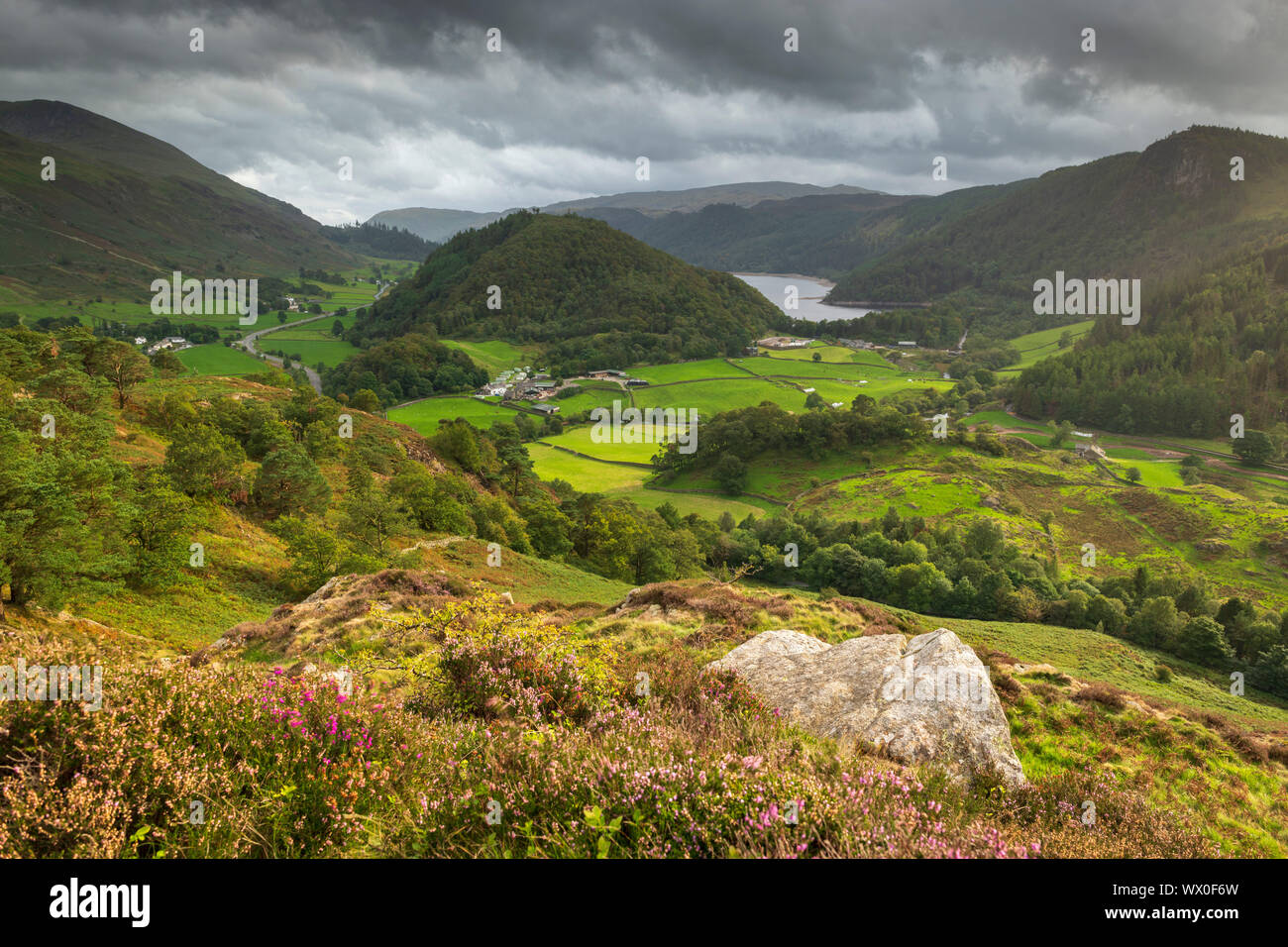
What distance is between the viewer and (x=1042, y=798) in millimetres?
7723

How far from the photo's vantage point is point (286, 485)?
31.6 meters

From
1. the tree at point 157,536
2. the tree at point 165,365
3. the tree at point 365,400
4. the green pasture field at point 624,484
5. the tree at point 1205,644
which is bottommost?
the tree at point 1205,644

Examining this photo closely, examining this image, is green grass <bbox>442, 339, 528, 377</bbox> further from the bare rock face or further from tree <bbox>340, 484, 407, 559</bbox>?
the bare rock face

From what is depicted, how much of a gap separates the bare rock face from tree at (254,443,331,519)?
89.6 ft

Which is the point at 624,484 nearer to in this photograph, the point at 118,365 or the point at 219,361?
the point at 118,365

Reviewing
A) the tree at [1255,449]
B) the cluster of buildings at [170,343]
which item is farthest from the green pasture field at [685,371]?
the cluster of buildings at [170,343]

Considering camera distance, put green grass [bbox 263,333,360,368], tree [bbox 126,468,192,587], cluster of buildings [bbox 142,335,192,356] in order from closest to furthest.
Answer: tree [bbox 126,468,192,587] → cluster of buildings [bbox 142,335,192,356] → green grass [bbox 263,333,360,368]

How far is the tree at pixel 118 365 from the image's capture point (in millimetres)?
37906

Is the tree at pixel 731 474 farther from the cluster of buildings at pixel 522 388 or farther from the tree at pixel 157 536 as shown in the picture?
the tree at pixel 157 536

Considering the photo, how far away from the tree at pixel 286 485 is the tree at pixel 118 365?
1609cm

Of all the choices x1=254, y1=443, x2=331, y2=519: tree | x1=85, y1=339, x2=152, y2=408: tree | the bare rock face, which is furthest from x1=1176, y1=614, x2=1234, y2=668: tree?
x1=85, y1=339, x2=152, y2=408: tree

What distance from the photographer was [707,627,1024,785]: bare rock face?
898cm

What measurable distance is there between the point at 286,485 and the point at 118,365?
743 inches
